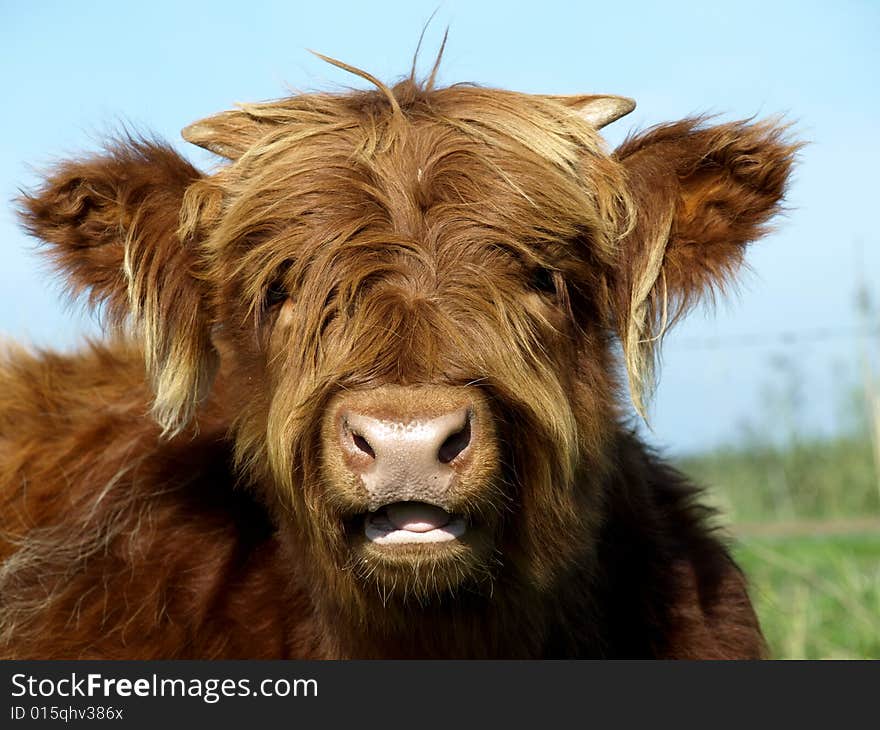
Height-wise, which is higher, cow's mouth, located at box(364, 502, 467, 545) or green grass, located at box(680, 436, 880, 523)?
cow's mouth, located at box(364, 502, 467, 545)

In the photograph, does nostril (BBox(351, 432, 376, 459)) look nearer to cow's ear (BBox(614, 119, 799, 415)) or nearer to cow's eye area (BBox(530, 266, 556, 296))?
cow's eye area (BBox(530, 266, 556, 296))

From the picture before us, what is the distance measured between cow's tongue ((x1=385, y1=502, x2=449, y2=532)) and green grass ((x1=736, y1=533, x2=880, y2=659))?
2473 mm

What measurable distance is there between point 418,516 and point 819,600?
5032 millimetres

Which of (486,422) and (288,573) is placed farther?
(288,573)

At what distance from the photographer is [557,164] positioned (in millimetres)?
3504

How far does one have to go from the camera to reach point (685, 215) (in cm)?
354

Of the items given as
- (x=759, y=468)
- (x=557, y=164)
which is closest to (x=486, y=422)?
(x=557, y=164)

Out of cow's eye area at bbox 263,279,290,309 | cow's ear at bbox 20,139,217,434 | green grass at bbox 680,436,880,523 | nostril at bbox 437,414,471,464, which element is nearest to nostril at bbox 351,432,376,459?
nostril at bbox 437,414,471,464

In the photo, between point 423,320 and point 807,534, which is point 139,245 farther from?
point 807,534

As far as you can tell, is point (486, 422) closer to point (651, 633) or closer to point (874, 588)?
point (651, 633)

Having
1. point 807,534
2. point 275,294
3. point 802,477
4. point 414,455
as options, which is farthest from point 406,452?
point 802,477

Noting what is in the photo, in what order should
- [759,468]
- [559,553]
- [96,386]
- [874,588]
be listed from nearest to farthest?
[559,553], [96,386], [874,588], [759,468]

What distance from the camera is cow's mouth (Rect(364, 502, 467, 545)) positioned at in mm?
2801

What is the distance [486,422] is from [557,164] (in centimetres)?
109
